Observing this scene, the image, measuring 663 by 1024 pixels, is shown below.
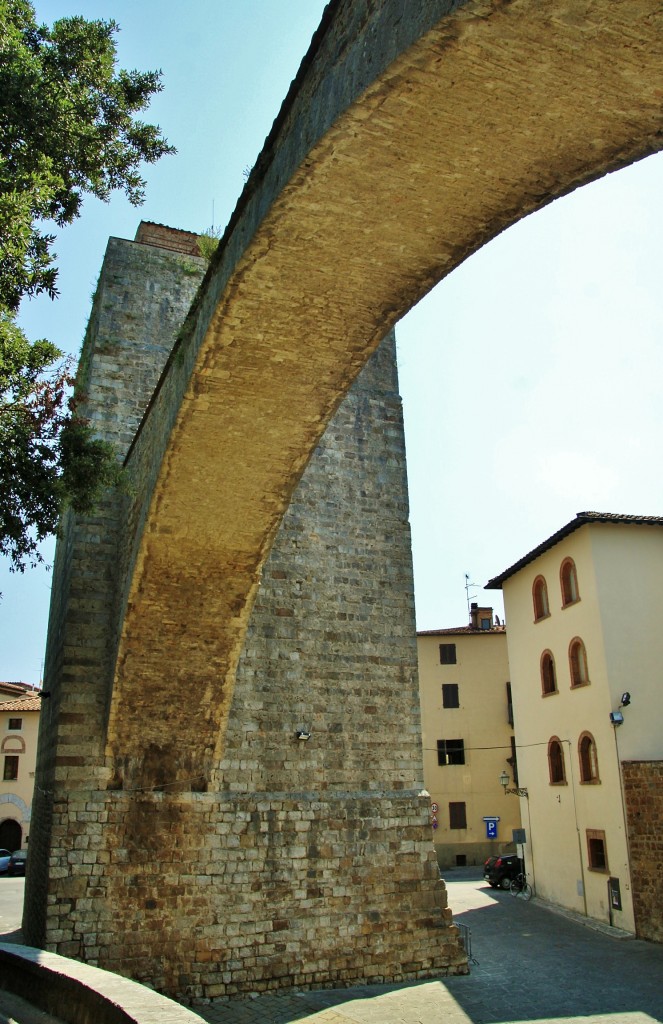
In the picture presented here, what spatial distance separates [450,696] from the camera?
2667 cm

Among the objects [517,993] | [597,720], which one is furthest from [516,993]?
[597,720]

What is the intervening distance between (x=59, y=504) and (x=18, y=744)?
1026 inches

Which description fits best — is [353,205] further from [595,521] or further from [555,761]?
[555,761]

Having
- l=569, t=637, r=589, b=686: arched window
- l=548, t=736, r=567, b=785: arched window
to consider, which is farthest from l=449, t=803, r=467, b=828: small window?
l=569, t=637, r=589, b=686: arched window

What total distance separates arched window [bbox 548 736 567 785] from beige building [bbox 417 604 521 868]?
30.3 ft

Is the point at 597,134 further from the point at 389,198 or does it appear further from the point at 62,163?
the point at 62,163

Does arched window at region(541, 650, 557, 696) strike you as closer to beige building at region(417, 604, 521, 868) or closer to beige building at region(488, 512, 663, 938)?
beige building at region(488, 512, 663, 938)

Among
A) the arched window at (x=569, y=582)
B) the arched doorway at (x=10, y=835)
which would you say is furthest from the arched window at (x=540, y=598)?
the arched doorway at (x=10, y=835)

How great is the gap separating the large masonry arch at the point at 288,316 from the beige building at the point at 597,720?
217 inches

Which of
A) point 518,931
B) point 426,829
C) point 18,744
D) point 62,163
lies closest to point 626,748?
point 518,931

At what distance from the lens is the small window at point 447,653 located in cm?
2697

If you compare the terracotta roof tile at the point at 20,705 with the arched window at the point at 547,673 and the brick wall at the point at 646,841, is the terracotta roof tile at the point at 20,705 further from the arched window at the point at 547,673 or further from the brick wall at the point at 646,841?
the brick wall at the point at 646,841

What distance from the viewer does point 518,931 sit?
1370cm

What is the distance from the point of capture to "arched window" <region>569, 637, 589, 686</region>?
1559 centimetres
